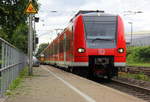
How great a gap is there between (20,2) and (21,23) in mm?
1522

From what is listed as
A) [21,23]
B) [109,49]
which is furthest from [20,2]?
[109,49]

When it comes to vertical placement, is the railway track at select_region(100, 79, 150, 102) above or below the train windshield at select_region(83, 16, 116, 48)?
below

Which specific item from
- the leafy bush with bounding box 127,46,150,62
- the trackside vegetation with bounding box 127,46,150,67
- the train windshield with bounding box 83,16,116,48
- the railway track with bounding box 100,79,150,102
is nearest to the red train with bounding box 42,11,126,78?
the train windshield with bounding box 83,16,116,48

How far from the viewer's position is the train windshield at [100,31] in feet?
60.0

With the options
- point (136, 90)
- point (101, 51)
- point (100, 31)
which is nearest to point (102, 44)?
point (101, 51)

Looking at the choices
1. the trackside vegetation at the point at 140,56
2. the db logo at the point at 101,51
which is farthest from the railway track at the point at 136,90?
the trackside vegetation at the point at 140,56

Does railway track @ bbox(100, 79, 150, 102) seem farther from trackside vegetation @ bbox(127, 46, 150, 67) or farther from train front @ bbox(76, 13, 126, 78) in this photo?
trackside vegetation @ bbox(127, 46, 150, 67)

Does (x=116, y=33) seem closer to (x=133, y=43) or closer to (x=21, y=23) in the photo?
(x=21, y=23)

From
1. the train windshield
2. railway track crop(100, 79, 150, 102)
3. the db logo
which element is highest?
the train windshield

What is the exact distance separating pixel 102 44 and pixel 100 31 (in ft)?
2.55

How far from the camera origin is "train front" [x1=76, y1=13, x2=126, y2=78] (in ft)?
59.4

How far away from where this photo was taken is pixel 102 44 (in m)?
18.3

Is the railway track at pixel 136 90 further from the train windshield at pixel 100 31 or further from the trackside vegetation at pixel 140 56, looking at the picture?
the trackside vegetation at pixel 140 56

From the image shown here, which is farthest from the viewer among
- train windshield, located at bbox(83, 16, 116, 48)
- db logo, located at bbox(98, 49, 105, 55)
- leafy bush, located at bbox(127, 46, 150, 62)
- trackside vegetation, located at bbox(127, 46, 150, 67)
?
leafy bush, located at bbox(127, 46, 150, 62)
